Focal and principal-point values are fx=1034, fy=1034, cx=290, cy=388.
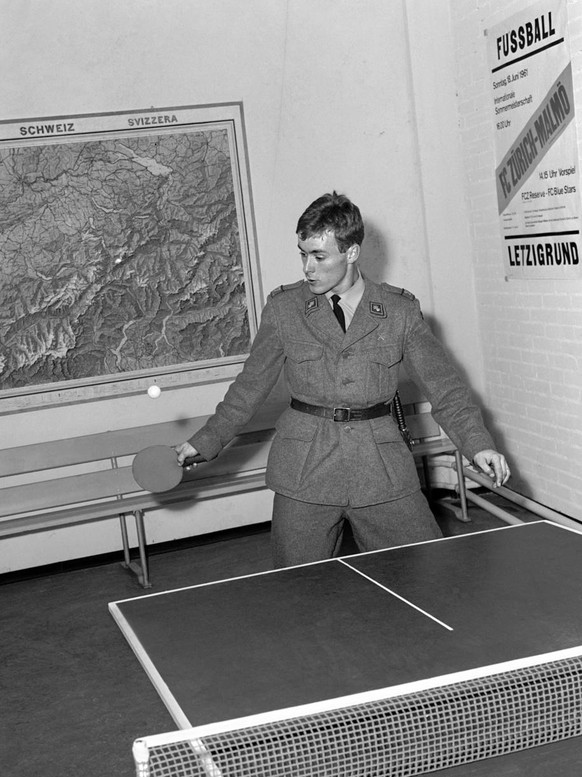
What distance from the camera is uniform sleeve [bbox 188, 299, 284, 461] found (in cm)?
367

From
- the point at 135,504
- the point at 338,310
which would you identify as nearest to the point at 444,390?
the point at 338,310

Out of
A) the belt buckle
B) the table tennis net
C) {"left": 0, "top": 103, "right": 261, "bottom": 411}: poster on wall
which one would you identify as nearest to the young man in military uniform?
the belt buckle

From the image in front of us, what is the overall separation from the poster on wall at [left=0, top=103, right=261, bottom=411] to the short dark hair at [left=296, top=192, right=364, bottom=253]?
8.15ft

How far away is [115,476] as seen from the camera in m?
5.56

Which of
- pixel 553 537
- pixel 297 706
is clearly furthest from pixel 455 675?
pixel 553 537

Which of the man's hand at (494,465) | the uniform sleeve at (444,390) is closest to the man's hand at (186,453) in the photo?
the uniform sleeve at (444,390)

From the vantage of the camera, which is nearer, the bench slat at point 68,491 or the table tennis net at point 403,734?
the table tennis net at point 403,734

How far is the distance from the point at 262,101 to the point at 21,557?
9.54 ft

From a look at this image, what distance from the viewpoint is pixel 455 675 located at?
217 centimetres

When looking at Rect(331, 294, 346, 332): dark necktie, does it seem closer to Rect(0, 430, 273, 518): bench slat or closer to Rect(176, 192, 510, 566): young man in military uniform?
Rect(176, 192, 510, 566): young man in military uniform

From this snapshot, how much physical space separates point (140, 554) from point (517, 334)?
8.10 feet

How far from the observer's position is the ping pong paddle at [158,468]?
3.60 metres

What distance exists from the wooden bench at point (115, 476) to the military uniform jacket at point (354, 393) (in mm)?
1954

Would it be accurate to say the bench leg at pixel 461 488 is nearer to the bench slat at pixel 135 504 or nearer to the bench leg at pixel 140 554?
the bench slat at pixel 135 504
